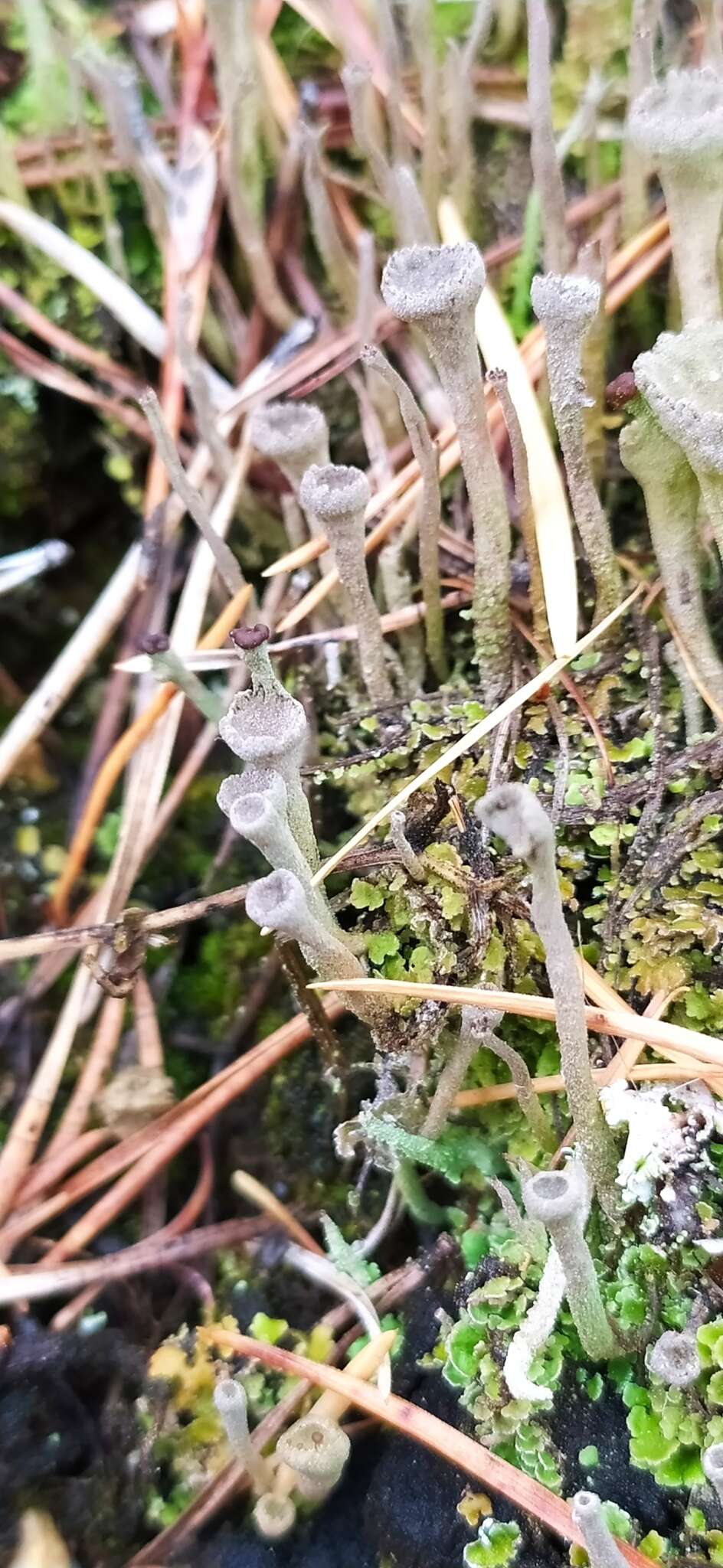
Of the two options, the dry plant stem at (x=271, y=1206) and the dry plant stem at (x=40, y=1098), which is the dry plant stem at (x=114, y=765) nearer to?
the dry plant stem at (x=40, y=1098)

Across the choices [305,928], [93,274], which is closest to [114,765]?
[305,928]

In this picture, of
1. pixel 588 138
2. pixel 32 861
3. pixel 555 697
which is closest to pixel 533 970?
pixel 555 697

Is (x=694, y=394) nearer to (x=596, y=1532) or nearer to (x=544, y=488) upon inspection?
(x=544, y=488)

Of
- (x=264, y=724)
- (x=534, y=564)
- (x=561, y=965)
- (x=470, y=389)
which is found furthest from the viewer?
(x=534, y=564)

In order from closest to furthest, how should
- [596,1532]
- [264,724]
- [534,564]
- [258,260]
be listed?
1. [596,1532]
2. [264,724]
3. [534,564]
4. [258,260]

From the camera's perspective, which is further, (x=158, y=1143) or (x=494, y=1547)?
(x=158, y=1143)

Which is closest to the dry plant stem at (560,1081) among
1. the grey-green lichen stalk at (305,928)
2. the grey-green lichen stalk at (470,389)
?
the grey-green lichen stalk at (305,928)

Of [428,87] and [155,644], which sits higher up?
[428,87]

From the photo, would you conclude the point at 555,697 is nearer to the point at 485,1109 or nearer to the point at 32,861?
the point at 485,1109
